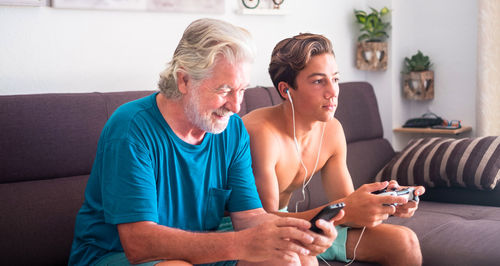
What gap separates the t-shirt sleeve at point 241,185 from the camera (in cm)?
179

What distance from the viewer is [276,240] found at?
4.70ft

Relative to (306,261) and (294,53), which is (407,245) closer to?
(306,261)

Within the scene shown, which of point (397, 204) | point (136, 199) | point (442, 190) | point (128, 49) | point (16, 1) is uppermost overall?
point (16, 1)

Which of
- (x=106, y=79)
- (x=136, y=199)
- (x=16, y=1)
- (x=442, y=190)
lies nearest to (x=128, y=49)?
(x=106, y=79)

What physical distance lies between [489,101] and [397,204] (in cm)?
209

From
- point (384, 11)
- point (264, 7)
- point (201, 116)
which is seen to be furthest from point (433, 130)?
point (201, 116)

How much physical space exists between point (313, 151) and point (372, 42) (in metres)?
1.78

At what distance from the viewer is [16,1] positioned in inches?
88.6

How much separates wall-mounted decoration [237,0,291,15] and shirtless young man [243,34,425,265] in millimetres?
1061

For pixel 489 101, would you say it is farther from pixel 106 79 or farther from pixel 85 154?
pixel 85 154

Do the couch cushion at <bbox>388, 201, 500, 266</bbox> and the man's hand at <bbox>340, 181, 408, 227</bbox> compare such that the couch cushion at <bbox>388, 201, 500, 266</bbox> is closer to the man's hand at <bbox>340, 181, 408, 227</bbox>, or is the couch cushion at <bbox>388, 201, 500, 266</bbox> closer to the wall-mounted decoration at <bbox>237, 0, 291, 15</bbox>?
the man's hand at <bbox>340, 181, 408, 227</bbox>

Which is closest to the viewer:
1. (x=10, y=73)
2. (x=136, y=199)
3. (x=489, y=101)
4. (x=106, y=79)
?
(x=136, y=199)

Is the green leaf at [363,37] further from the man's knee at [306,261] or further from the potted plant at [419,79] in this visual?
the man's knee at [306,261]

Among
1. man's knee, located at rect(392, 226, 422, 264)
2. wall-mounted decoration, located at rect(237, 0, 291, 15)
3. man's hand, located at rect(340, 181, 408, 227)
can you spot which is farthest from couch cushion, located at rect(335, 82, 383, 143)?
man's hand, located at rect(340, 181, 408, 227)
